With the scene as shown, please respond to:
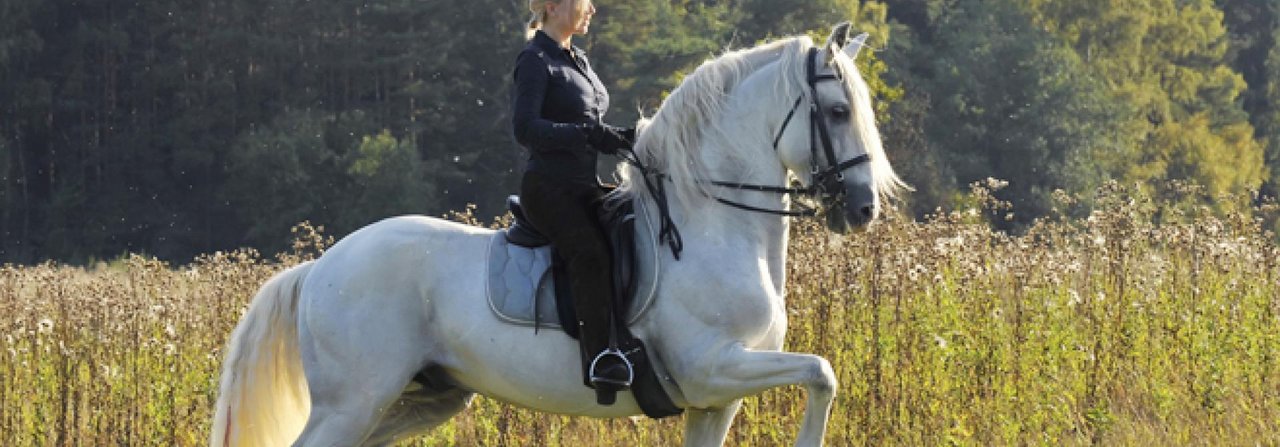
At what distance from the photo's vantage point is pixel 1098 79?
6369cm

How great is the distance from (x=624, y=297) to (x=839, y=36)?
4.81 feet

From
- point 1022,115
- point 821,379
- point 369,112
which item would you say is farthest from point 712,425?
point 1022,115

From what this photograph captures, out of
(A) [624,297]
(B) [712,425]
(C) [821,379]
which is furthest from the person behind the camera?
(B) [712,425]

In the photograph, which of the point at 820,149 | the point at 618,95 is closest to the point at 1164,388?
the point at 820,149

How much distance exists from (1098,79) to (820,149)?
5815 cm

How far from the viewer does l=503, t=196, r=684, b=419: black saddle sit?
25.8 ft

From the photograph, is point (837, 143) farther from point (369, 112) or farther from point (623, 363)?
point (369, 112)

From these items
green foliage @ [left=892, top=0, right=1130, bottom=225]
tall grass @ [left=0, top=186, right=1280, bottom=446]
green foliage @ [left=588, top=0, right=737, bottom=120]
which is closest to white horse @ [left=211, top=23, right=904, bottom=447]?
tall grass @ [left=0, top=186, right=1280, bottom=446]

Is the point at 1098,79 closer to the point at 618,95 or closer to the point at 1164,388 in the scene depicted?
the point at 618,95

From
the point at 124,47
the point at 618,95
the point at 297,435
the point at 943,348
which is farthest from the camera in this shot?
the point at 124,47

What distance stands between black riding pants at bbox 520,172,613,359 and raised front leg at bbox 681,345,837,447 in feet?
1.67

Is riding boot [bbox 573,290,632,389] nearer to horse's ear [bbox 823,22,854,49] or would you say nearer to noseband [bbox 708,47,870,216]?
noseband [bbox 708,47,870,216]

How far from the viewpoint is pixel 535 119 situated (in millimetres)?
7789

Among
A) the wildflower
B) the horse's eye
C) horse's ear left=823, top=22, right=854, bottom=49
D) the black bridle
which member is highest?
horse's ear left=823, top=22, right=854, bottom=49
